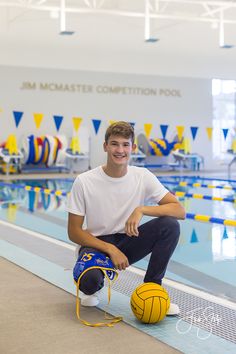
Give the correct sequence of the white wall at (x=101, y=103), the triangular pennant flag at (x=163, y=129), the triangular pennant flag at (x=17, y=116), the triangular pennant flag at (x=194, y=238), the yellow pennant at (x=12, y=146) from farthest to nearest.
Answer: the triangular pennant flag at (x=163, y=129)
the white wall at (x=101, y=103)
the triangular pennant flag at (x=17, y=116)
the yellow pennant at (x=12, y=146)
the triangular pennant flag at (x=194, y=238)

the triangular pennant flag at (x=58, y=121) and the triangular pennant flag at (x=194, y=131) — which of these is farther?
the triangular pennant flag at (x=194, y=131)

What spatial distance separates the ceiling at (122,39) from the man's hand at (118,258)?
472 inches

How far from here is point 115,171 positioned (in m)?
3.12

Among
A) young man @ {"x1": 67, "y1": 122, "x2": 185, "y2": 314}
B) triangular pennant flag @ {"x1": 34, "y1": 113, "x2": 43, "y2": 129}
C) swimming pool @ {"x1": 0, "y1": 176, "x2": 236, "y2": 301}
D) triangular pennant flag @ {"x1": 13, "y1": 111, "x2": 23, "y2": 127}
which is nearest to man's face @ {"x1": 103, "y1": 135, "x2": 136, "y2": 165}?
young man @ {"x1": 67, "y1": 122, "x2": 185, "y2": 314}

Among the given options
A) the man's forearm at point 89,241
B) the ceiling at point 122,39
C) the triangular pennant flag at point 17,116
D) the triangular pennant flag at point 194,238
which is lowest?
the triangular pennant flag at point 194,238

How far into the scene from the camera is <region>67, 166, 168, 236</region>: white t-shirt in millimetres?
3115

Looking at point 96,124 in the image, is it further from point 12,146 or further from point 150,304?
point 150,304

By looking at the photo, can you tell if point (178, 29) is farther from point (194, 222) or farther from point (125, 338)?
point (125, 338)

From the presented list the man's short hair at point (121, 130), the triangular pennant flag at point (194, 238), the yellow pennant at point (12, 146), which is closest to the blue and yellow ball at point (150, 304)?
the man's short hair at point (121, 130)

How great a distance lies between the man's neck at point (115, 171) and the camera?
10.2 feet

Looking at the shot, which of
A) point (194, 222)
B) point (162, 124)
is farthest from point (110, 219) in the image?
point (162, 124)

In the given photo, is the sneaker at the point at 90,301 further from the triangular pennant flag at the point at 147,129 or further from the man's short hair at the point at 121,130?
the triangular pennant flag at the point at 147,129

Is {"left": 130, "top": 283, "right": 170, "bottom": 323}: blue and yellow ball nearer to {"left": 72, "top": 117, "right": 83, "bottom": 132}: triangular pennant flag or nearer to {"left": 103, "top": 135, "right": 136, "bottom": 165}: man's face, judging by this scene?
{"left": 103, "top": 135, "right": 136, "bottom": 165}: man's face

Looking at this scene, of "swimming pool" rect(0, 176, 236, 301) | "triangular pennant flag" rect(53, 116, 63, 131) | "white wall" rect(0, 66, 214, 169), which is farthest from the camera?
"triangular pennant flag" rect(53, 116, 63, 131)
